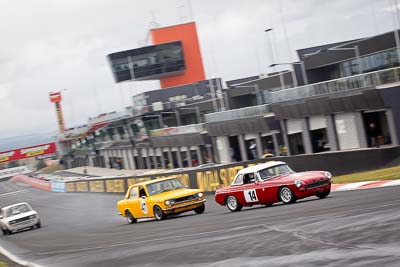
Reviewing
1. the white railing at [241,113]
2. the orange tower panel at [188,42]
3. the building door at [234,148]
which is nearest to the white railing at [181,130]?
the white railing at [241,113]

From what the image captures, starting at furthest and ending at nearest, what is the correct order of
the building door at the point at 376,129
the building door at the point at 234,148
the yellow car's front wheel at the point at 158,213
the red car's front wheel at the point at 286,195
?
the building door at the point at 234,148 → the building door at the point at 376,129 → the yellow car's front wheel at the point at 158,213 → the red car's front wheel at the point at 286,195

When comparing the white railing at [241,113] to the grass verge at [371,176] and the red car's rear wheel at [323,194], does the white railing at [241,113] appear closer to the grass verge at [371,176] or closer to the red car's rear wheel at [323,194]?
the grass verge at [371,176]

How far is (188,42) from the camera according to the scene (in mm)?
109312

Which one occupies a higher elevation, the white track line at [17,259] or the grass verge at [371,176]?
the white track line at [17,259]

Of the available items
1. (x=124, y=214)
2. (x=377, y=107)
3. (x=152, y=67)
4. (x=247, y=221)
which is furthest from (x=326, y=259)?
(x=152, y=67)

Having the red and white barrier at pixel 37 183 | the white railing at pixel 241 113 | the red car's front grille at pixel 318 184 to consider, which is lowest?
the red and white barrier at pixel 37 183

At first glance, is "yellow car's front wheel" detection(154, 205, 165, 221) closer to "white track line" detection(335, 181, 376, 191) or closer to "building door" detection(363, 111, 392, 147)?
"white track line" detection(335, 181, 376, 191)

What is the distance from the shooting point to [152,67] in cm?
9988

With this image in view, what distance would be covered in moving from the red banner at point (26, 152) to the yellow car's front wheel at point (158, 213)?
440 ft

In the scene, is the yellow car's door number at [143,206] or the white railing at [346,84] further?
the white railing at [346,84]

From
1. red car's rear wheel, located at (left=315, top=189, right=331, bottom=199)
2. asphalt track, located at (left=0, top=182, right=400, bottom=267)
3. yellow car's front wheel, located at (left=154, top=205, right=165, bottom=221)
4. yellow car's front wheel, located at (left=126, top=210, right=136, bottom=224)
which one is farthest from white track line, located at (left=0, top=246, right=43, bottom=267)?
red car's rear wheel, located at (left=315, top=189, right=331, bottom=199)

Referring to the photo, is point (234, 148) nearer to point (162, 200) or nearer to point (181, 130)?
point (181, 130)

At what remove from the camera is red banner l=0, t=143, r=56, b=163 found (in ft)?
503

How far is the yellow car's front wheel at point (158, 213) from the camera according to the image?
23547 millimetres
